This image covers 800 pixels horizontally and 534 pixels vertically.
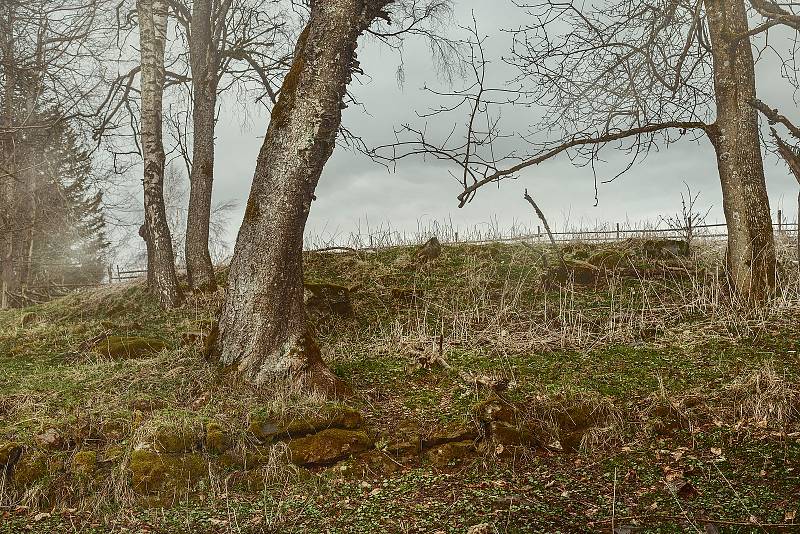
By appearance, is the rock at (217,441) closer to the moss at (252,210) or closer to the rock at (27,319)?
the moss at (252,210)

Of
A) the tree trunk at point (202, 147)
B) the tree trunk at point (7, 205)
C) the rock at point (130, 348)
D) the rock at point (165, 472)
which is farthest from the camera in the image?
the tree trunk at point (7, 205)

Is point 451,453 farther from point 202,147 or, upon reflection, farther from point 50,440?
point 202,147

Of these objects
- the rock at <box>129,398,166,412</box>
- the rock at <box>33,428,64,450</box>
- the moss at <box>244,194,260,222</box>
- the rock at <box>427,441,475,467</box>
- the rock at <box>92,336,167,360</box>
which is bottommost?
the rock at <box>427,441,475,467</box>

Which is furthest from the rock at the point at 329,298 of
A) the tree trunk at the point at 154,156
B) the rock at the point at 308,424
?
the rock at the point at 308,424

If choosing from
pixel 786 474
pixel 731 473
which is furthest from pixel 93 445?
pixel 786 474

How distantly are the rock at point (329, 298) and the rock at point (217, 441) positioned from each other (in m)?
3.76

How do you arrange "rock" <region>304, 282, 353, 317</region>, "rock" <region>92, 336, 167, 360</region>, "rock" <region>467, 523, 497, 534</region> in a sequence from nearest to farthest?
"rock" <region>467, 523, 497, 534</region>, "rock" <region>92, 336, 167, 360</region>, "rock" <region>304, 282, 353, 317</region>

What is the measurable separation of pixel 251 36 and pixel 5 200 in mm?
7972

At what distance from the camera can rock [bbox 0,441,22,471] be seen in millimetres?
4418

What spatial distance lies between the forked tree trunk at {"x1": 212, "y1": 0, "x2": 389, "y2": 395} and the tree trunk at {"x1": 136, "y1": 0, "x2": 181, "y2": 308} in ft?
14.8

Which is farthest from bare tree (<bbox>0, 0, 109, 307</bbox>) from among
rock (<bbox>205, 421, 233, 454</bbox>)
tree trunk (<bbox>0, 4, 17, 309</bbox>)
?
rock (<bbox>205, 421, 233, 454</bbox>)

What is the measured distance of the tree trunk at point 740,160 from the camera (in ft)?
24.1

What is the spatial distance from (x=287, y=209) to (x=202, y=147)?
584 cm

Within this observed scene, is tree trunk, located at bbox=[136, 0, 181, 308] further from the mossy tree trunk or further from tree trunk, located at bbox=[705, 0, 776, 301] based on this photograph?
tree trunk, located at bbox=[705, 0, 776, 301]
